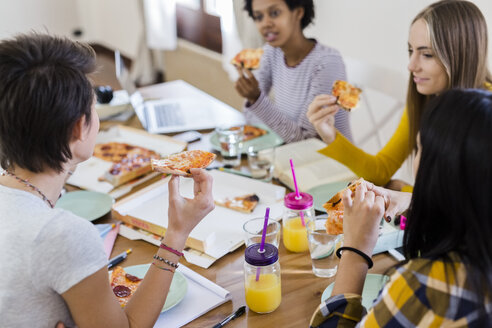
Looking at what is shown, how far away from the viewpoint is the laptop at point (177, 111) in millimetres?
2281

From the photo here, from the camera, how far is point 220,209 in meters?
1.51

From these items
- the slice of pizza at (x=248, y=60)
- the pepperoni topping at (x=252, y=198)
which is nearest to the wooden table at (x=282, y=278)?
the pepperoni topping at (x=252, y=198)

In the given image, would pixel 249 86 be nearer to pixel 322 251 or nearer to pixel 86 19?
pixel 322 251

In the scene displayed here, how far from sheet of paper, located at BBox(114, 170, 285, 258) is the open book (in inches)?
3.9

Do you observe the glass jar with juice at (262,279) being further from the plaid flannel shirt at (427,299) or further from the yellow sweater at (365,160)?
the yellow sweater at (365,160)

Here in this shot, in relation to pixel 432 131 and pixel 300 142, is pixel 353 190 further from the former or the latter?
pixel 300 142

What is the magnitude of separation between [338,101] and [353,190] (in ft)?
2.46

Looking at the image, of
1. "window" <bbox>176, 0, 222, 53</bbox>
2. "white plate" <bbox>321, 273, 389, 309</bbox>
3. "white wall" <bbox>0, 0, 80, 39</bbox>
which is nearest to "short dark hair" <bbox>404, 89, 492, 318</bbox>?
"white plate" <bbox>321, 273, 389, 309</bbox>

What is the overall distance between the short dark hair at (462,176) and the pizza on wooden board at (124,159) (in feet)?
3.82

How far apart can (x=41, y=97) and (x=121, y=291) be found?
493 mm

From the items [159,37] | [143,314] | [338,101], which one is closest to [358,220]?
[143,314]

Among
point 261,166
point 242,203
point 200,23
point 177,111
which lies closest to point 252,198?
point 242,203

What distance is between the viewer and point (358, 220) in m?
1.02

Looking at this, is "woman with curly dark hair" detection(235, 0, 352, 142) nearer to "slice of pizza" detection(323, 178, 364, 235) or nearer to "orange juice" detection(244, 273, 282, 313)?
"slice of pizza" detection(323, 178, 364, 235)
